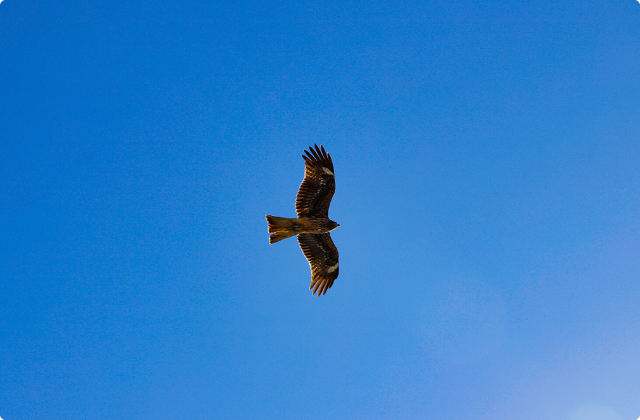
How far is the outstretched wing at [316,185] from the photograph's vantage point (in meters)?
13.9

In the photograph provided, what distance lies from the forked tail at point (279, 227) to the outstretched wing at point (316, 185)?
92 centimetres

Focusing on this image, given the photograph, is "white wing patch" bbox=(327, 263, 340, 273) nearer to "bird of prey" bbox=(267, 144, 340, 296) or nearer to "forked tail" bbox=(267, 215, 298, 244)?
"bird of prey" bbox=(267, 144, 340, 296)

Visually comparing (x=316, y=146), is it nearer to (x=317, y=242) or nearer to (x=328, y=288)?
(x=317, y=242)

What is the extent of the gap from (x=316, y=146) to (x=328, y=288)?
571 cm

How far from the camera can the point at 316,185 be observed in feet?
45.9

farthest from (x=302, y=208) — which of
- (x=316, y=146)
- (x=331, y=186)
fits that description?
(x=316, y=146)

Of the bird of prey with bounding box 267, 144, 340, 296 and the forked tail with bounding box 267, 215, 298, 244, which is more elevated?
the bird of prey with bounding box 267, 144, 340, 296

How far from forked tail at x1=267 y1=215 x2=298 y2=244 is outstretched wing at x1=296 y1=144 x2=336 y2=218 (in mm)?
918

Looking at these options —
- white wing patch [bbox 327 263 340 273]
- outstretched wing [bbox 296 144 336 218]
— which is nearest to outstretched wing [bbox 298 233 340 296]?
white wing patch [bbox 327 263 340 273]

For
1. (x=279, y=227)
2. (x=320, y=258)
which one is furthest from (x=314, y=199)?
(x=320, y=258)

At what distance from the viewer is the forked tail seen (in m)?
12.9

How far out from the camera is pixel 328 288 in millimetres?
15492

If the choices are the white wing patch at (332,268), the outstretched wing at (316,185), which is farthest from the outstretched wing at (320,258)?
the outstretched wing at (316,185)

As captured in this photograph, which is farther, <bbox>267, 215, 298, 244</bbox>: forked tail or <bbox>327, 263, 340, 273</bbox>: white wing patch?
<bbox>327, 263, 340, 273</bbox>: white wing patch
